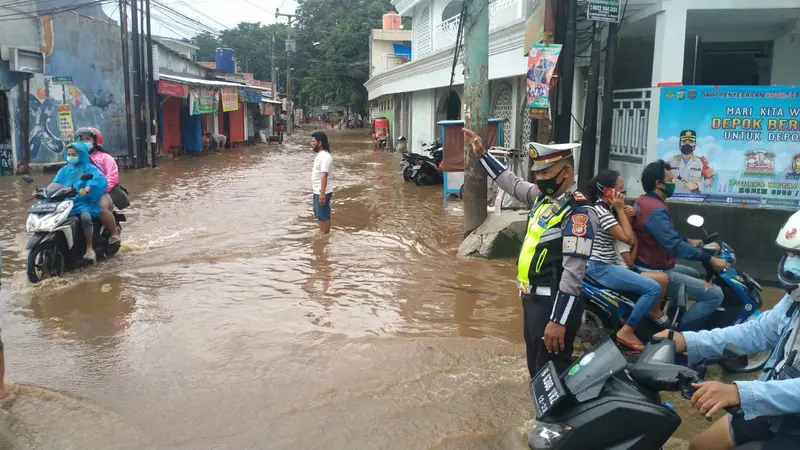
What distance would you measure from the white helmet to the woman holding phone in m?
2.17

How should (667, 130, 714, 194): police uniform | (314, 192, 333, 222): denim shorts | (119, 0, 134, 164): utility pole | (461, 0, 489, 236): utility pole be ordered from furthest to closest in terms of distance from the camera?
(119, 0, 134, 164): utility pole, (314, 192, 333, 222): denim shorts, (461, 0, 489, 236): utility pole, (667, 130, 714, 194): police uniform

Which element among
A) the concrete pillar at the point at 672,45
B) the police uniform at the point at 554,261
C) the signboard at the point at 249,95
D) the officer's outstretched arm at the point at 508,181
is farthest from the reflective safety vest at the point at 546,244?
the signboard at the point at 249,95

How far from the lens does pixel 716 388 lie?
83.5 inches

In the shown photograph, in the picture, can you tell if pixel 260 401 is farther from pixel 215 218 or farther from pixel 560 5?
pixel 215 218

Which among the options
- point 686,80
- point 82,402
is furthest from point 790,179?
point 82,402

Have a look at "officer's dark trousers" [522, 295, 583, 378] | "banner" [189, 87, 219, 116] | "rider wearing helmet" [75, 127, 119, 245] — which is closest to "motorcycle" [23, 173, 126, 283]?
"rider wearing helmet" [75, 127, 119, 245]

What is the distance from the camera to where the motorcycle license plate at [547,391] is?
2.45m

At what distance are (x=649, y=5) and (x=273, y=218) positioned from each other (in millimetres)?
6530

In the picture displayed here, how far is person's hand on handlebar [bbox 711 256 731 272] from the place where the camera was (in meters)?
4.39

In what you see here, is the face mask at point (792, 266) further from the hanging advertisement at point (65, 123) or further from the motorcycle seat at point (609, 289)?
the hanging advertisement at point (65, 123)

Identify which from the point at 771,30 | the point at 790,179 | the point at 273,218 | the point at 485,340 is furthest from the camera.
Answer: the point at 273,218

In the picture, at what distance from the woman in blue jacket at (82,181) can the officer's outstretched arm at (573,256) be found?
18.9ft

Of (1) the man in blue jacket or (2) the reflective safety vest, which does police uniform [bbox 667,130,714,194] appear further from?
(2) the reflective safety vest

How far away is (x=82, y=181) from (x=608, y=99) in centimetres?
661
